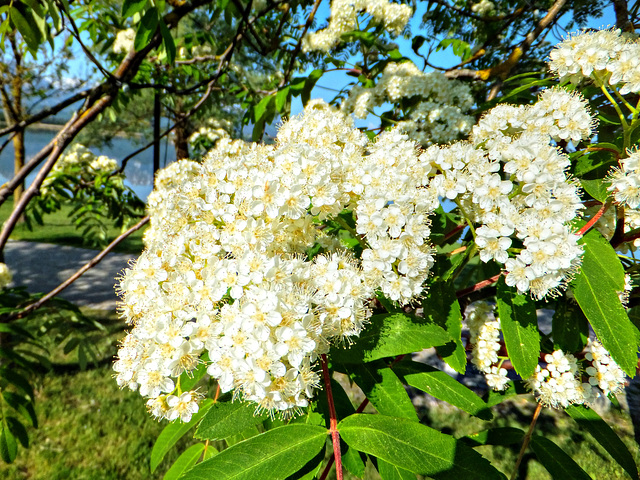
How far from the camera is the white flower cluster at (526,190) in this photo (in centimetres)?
96

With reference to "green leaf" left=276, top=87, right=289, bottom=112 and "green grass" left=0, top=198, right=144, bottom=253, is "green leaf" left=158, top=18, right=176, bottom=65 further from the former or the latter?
"green grass" left=0, top=198, right=144, bottom=253

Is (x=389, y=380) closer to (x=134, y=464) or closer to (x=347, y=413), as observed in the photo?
(x=347, y=413)

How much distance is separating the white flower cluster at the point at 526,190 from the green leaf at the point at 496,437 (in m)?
0.83

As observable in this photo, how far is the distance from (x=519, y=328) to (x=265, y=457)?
81 centimetres

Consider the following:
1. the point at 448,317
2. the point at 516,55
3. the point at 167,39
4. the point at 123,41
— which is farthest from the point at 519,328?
the point at 123,41

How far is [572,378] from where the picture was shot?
53.9 inches

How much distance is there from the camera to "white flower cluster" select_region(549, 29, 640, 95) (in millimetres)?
1146

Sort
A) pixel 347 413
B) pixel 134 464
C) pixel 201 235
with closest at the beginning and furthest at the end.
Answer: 1. pixel 201 235
2. pixel 347 413
3. pixel 134 464

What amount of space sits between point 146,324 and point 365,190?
687 millimetres

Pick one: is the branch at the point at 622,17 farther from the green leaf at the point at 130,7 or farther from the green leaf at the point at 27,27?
the green leaf at the point at 27,27

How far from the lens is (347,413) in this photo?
114 cm

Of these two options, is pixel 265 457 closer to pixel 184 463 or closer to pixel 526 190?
pixel 184 463

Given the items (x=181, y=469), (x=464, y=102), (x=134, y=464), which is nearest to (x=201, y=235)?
(x=181, y=469)

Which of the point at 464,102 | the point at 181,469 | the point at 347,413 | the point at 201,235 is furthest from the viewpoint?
the point at 464,102
